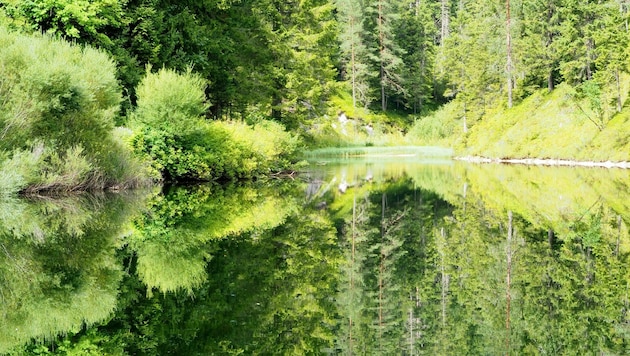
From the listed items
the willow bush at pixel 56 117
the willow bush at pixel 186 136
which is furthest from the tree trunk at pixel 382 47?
the willow bush at pixel 56 117

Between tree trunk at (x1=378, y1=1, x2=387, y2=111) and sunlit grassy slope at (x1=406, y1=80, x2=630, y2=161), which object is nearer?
sunlit grassy slope at (x1=406, y1=80, x2=630, y2=161)

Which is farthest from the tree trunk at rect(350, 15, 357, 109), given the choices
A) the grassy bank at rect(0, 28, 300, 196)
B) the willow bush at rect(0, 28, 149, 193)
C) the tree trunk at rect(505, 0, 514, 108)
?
the willow bush at rect(0, 28, 149, 193)

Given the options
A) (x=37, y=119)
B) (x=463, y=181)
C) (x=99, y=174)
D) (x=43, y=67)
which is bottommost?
(x=463, y=181)

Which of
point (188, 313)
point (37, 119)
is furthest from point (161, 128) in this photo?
point (188, 313)

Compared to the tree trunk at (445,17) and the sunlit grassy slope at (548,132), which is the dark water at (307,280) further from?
the tree trunk at (445,17)

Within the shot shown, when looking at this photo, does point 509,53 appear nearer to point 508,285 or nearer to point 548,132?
point 548,132

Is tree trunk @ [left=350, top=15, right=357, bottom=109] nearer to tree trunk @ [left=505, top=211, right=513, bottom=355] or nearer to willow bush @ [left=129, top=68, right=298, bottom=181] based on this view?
willow bush @ [left=129, top=68, right=298, bottom=181]

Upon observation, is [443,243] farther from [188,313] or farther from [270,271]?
[188,313]
